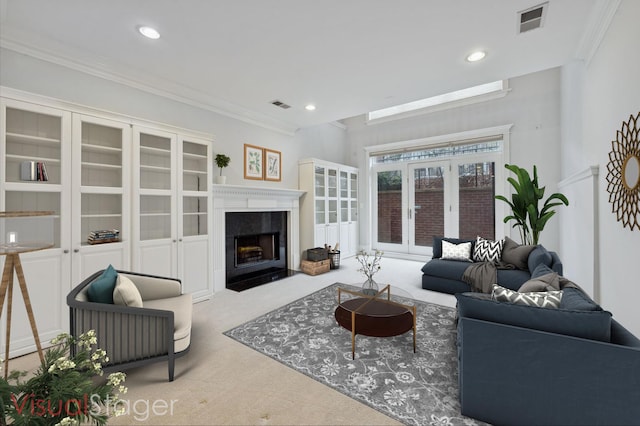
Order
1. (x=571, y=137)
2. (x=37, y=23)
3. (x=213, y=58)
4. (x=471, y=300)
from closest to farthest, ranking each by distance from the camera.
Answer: (x=471, y=300)
(x=37, y=23)
(x=213, y=58)
(x=571, y=137)

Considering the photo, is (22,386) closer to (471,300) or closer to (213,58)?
(471,300)

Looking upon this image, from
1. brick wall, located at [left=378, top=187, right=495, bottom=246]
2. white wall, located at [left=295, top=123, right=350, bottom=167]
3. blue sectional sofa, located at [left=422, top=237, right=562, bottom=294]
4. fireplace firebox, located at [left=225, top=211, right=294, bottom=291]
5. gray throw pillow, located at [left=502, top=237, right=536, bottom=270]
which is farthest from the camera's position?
white wall, located at [left=295, top=123, right=350, bottom=167]

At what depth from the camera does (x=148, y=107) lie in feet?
11.6

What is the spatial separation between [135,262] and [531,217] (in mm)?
5014

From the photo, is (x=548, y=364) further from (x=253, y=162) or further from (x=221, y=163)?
(x=253, y=162)

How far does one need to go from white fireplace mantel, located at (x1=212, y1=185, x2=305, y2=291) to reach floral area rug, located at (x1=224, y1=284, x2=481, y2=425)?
4.79 feet

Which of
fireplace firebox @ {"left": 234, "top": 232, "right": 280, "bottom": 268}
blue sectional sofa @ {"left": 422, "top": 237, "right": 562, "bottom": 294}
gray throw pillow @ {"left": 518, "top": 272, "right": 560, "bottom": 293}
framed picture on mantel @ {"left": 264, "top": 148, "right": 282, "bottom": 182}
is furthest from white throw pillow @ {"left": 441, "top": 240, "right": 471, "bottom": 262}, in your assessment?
framed picture on mantel @ {"left": 264, "top": 148, "right": 282, "bottom": 182}

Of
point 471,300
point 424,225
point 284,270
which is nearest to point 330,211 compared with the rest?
point 284,270

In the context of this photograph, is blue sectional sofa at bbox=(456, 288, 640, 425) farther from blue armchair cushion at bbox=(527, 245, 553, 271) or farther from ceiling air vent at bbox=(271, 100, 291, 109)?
ceiling air vent at bbox=(271, 100, 291, 109)

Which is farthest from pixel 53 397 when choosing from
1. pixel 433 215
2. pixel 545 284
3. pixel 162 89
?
pixel 433 215

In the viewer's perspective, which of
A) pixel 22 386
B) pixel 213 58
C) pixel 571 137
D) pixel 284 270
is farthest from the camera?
pixel 284 270

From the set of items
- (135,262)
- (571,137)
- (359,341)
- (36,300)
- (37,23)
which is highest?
(37,23)

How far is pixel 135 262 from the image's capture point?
10.2ft

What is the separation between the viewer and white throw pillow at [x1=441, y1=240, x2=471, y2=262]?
4145 millimetres
